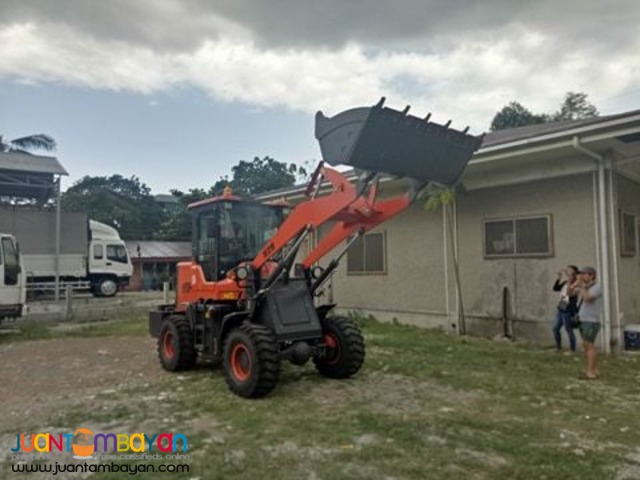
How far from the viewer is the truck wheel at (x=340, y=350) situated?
658 centimetres

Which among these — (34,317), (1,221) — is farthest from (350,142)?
(1,221)

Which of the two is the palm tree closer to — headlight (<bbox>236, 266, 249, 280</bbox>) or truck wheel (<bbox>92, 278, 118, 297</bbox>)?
truck wheel (<bbox>92, 278, 118, 297</bbox>)

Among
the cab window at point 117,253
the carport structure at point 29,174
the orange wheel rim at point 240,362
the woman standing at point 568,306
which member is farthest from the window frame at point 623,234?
the cab window at point 117,253

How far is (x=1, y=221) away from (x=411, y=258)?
16872 mm

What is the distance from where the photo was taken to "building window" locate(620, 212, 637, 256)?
9.55 metres

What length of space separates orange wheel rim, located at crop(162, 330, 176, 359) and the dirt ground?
278mm

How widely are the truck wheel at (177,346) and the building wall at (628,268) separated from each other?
7170 millimetres

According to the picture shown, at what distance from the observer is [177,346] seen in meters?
7.33

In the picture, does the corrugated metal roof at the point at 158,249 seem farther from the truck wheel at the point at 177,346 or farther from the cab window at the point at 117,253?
the truck wheel at the point at 177,346

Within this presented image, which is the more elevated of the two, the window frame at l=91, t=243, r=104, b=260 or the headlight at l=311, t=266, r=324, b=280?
the window frame at l=91, t=243, r=104, b=260

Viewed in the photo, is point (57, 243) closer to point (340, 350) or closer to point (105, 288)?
point (105, 288)

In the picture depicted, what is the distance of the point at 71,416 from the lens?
5250 mm

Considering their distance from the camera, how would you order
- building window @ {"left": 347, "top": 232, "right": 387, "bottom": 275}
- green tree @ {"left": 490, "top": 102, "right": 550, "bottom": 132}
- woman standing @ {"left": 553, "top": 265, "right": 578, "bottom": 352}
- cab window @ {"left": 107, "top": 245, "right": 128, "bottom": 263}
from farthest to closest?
green tree @ {"left": 490, "top": 102, "right": 550, "bottom": 132}
cab window @ {"left": 107, "top": 245, "right": 128, "bottom": 263}
building window @ {"left": 347, "top": 232, "right": 387, "bottom": 275}
woman standing @ {"left": 553, "top": 265, "right": 578, "bottom": 352}

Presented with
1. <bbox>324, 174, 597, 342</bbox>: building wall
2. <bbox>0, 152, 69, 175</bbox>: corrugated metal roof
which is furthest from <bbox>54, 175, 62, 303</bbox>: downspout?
<bbox>324, 174, 597, 342</bbox>: building wall
